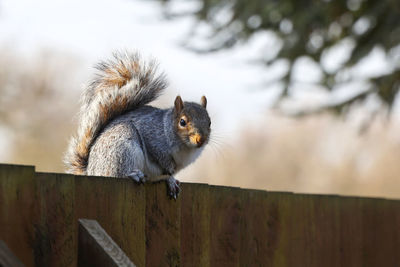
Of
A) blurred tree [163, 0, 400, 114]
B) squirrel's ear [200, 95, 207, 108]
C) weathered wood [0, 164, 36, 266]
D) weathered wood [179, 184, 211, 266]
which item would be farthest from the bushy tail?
blurred tree [163, 0, 400, 114]

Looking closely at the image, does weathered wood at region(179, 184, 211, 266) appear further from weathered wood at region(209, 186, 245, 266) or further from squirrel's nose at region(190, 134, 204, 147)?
squirrel's nose at region(190, 134, 204, 147)

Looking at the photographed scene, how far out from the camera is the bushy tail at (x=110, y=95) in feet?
7.38

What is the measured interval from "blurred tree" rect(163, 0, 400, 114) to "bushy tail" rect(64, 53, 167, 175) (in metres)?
Result: 4.68

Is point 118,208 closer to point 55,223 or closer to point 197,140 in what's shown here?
point 55,223

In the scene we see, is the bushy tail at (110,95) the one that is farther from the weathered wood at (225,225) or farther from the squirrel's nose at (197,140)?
the weathered wood at (225,225)

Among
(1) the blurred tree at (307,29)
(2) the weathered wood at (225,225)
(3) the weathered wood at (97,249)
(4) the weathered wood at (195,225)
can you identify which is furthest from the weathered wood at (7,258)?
(1) the blurred tree at (307,29)

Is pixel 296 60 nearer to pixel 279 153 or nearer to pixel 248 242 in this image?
pixel 248 242

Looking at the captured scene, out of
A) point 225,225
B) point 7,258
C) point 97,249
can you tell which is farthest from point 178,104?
point 7,258

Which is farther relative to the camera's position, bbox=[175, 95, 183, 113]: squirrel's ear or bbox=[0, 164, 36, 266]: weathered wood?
bbox=[175, 95, 183, 113]: squirrel's ear

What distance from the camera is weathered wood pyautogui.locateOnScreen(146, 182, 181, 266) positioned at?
192cm

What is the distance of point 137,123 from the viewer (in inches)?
90.4

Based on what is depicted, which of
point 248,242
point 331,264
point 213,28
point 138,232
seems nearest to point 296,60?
point 213,28

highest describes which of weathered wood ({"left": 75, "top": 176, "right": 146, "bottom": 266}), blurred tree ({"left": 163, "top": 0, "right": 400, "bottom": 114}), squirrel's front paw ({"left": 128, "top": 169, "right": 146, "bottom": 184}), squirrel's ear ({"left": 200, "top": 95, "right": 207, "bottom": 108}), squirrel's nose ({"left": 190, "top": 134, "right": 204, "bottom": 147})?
blurred tree ({"left": 163, "top": 0, "right": 400, "bottom": 114})

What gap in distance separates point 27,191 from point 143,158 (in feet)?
2.33
